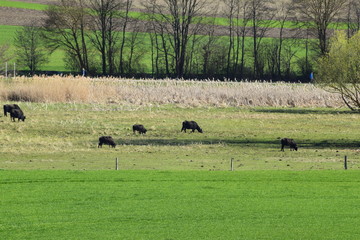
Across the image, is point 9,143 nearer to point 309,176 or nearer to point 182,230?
point 309,176

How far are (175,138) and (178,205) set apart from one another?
21958 millimetres

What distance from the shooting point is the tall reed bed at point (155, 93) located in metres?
57.5

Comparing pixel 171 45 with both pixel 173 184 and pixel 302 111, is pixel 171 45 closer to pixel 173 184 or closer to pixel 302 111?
pixel 302 111

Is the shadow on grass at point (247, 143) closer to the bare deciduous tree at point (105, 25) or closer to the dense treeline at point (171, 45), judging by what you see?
the dense treeline at point (171, 45)

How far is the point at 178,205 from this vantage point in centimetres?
1756

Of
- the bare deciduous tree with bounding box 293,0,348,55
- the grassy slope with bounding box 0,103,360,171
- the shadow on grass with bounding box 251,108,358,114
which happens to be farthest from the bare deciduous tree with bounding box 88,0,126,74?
the shadow on grass with bounding box 251,108,358,114

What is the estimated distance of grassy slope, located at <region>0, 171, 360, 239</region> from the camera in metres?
14.9

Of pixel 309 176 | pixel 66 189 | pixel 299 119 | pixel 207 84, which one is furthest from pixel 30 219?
pixel 207 84

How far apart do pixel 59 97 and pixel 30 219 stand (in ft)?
136

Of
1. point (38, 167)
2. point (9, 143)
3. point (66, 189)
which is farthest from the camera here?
point (9, 143)

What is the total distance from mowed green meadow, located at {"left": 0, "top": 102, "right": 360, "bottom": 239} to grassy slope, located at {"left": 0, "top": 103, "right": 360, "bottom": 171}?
0.08 meters

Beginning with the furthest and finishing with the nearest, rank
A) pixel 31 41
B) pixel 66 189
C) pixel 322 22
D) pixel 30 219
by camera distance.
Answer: pixel 31 41 < pixel 322 22 < pixel 66 189 < pixel 30 219

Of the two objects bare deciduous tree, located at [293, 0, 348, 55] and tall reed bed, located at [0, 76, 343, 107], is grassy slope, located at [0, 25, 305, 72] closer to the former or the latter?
bare deciduous tree, located at [293, 0, 348, 55]

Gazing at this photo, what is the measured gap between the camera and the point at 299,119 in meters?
51.7
